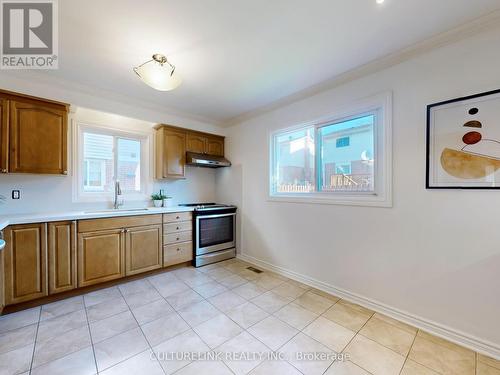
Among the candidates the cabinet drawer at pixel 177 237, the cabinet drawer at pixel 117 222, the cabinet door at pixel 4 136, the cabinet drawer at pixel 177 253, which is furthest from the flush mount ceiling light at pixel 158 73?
the cabinet drawer at pixel 177 253

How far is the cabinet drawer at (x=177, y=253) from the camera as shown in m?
3.09

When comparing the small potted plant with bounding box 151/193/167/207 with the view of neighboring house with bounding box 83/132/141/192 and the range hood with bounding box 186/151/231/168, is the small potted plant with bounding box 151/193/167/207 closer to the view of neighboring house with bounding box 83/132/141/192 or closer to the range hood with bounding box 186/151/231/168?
the view of neighboring house with bounding box 83/132/141/192

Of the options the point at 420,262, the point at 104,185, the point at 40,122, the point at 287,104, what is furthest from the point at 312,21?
the point at 104,185

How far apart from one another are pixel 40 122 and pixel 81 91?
0.64 meters

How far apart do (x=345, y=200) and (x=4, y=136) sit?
3678 millimetres

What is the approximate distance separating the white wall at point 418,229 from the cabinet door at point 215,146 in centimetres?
175

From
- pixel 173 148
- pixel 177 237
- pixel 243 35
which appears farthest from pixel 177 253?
pixel 243 35

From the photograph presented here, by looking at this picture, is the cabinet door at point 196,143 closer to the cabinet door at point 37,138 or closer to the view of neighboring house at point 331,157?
the view of neighboring house at point 331,157

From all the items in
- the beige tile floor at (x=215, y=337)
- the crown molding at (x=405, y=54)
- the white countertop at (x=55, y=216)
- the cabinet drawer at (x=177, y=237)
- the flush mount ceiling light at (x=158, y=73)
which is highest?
the crown molding at (x=405, y=54)

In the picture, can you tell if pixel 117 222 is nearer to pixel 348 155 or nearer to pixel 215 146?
pixel 215 146

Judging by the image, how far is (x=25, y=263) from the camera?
2.11 metres

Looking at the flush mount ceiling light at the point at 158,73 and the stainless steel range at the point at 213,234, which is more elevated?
the flush mount ceiling light at the point at 158,73

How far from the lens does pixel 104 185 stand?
310 centimetres

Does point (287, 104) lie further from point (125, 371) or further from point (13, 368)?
point (13, 368)
